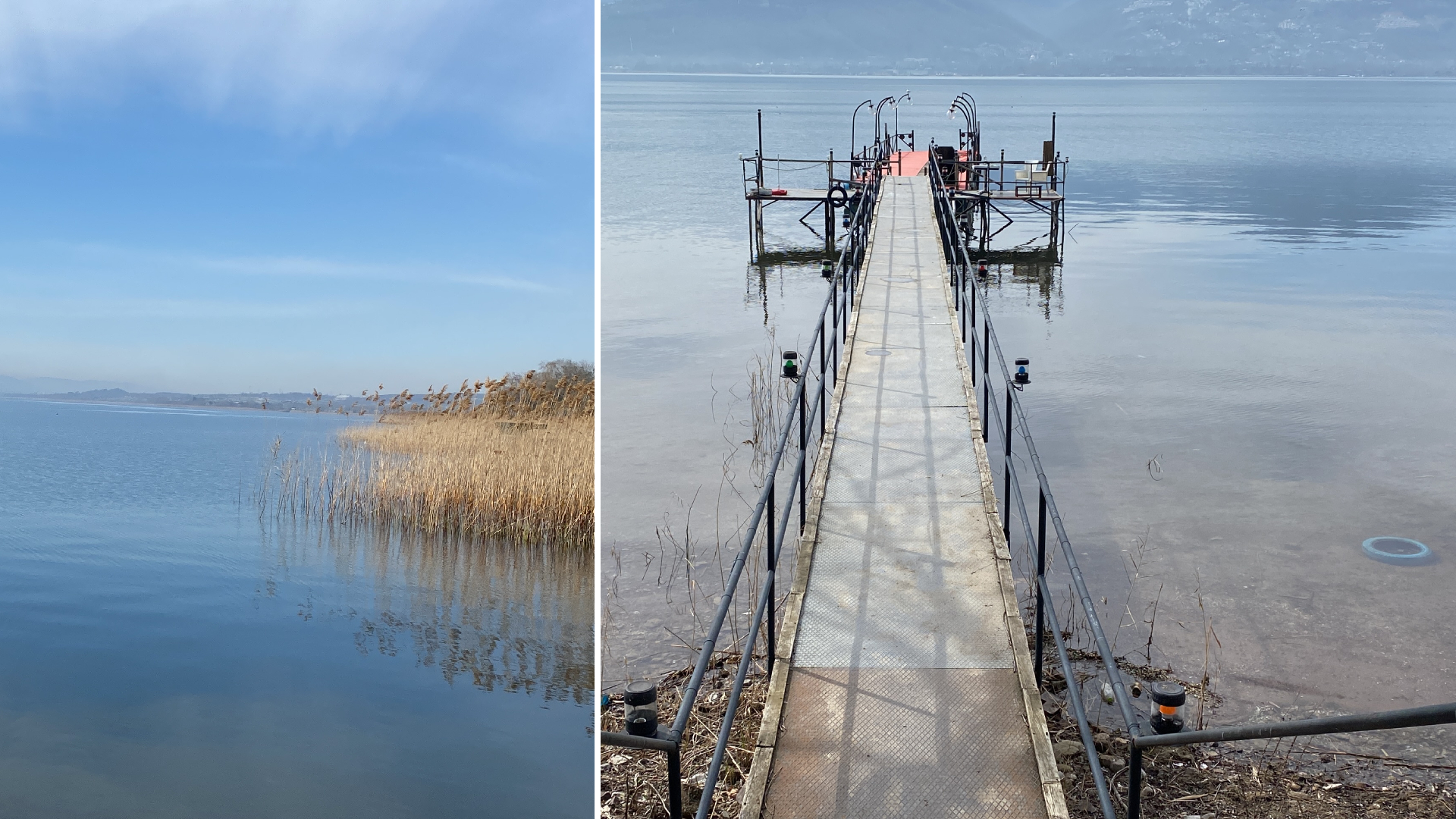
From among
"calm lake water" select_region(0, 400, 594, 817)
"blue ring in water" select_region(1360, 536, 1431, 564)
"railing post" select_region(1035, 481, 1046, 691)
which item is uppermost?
"railing post" select_region(1035, 481, 1046, 691)

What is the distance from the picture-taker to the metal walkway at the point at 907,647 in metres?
3.68

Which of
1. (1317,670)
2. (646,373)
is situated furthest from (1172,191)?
(1317,670)

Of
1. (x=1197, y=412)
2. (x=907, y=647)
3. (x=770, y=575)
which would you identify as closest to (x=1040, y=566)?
(x=907, y=647)

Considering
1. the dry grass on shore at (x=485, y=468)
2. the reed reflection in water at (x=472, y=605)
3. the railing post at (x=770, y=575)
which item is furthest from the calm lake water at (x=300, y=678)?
the railing post at (x=770, y=575)

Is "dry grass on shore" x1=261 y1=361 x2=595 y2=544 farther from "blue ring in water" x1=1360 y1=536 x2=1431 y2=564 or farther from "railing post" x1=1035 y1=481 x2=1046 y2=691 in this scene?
"railing post" x1=1035 y1=481 x2=1046 y2=691

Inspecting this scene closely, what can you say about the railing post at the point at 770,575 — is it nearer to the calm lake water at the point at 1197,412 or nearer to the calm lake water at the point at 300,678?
the calm lake water at the point at 1197,412

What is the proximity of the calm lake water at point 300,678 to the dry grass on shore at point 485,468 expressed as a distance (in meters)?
0.35

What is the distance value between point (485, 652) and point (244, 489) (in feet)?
34.3

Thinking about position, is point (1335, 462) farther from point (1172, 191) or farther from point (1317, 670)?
point (1172, 191)

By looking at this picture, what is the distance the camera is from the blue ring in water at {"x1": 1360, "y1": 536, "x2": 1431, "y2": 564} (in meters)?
8.37

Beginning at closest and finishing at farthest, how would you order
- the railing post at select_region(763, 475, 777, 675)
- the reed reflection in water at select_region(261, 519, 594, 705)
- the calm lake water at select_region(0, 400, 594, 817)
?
the railing post at select_region(763, 475, 777, 675) → the calm lake water at select_region(0, 400, 594, 817) → the reed reflection in water at select_region(261, 519, 594, 705)

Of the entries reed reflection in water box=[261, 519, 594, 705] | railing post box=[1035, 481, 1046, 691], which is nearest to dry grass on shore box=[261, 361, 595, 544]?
reed reflection in water box=[261, 519, 594, 705]

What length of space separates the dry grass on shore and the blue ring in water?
7.52 meters

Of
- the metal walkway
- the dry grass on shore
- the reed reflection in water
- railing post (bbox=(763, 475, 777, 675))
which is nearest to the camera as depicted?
the metal walkway
